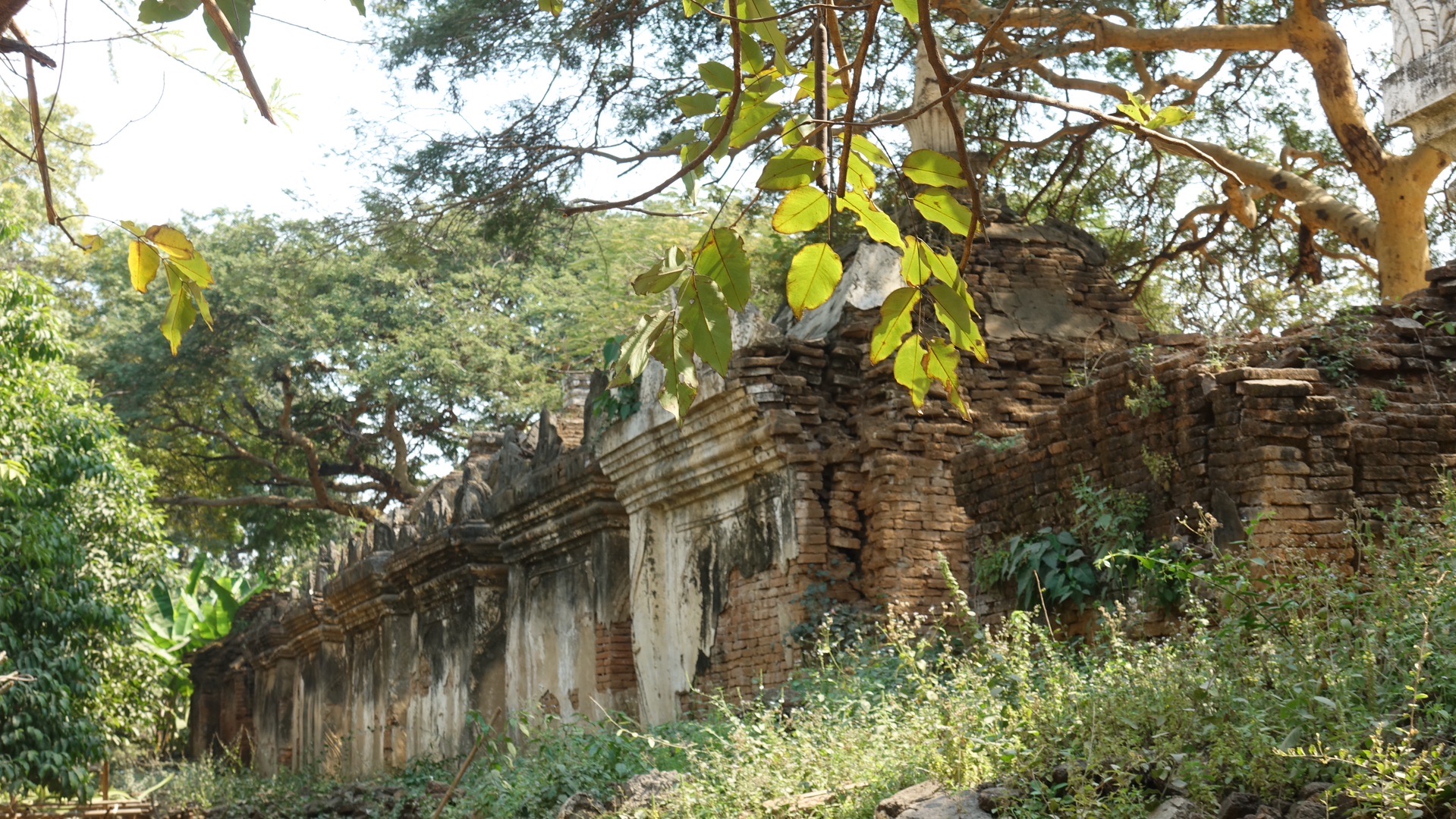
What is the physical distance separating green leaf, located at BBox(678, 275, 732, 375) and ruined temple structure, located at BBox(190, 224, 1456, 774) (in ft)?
10.6

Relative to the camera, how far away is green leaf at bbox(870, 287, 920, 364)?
2.63m

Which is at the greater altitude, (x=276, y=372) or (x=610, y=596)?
(x=276, y=372)

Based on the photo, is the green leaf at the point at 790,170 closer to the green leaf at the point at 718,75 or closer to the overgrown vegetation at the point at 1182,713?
the green leaf at the point at 718,75

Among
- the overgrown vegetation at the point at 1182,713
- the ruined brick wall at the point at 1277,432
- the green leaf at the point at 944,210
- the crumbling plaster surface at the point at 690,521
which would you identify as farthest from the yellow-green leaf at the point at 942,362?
the crumbling plaster surface at the point at 690,521

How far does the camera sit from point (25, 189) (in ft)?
61.3

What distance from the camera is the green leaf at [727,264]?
2.40 m

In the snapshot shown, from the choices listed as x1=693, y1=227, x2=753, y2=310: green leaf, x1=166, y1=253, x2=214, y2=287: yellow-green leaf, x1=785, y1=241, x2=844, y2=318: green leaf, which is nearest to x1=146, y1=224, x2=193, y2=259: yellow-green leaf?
x1=166, y1=253, x2=214, y2=287: yellow-green leaf

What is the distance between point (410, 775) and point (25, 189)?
1186 cm

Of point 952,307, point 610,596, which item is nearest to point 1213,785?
point 952,307

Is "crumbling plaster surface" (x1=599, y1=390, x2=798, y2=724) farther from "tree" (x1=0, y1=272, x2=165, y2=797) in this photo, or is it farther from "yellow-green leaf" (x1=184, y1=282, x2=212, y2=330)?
"yellow-green leaf" (x1=184, y1=282, x2=212, y2=330)

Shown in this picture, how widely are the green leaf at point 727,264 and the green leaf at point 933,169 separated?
1.13 feet

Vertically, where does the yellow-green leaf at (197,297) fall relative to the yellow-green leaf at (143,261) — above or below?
below

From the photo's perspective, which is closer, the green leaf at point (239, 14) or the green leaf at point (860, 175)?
the green leaf at point (239, 14)

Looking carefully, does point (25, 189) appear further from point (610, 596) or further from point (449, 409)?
point (610, 596)
